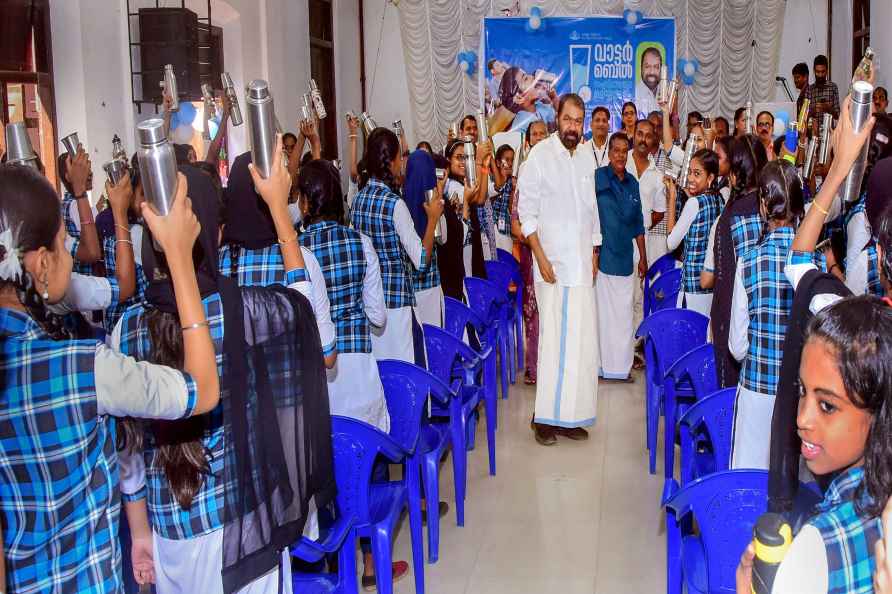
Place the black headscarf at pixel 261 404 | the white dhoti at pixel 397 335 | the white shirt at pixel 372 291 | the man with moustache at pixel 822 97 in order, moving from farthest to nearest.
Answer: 1. the man with moustache at pixel 822 97
2. the white dhoti at pixel 397 335
3. the white shirt at pixel 372 291
4. the black headscarf at pixel 261 404

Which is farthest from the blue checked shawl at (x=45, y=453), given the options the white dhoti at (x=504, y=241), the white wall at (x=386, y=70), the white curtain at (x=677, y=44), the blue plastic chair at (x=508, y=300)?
the white wall at (x=386, y=70)

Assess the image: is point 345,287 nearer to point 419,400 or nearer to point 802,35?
point 419,400

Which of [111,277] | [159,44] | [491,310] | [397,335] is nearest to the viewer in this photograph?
[111,277]

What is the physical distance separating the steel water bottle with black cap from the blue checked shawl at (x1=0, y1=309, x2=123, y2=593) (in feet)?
3.24

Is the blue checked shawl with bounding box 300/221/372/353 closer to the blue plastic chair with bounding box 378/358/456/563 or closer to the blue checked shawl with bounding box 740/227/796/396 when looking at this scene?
the blue plastic chair with bounding box 378/358/456/563

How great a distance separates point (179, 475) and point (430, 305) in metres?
2.85

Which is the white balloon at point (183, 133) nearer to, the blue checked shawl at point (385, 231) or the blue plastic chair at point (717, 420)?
the blue checked shawl at point (385, 231)

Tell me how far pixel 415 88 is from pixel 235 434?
37.8 feet

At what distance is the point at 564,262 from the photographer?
4.43 metres

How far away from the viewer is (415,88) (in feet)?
42.4

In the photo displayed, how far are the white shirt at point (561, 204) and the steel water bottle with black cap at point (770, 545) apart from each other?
334 cm

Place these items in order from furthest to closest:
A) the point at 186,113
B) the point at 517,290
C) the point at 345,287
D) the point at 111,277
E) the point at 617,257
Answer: the point at 186,113
the point at 517,290
the point at 617,257
the point at 345,287
the point at 111,277

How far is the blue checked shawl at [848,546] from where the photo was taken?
Result: 1.19 meters

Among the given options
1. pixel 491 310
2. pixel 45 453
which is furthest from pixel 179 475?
pixel 491 310
